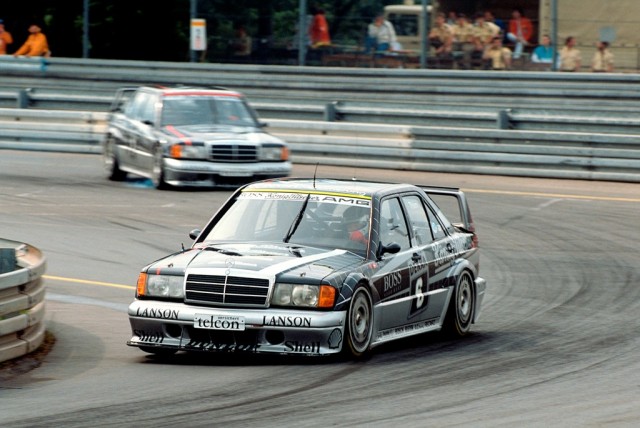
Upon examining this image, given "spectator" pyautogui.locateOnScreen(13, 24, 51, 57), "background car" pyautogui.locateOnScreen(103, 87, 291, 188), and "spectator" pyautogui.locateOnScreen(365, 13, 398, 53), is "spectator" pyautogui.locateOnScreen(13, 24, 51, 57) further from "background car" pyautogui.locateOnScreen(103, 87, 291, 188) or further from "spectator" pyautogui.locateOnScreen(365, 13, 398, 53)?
"spectator" pyautogui.locateOnScreen(365, 13, 398, 53)

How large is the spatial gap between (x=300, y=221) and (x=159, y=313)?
1.50m

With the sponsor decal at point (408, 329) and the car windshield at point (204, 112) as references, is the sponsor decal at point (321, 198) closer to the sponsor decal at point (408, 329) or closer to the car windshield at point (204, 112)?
the sponsor decal at point (408, 329)

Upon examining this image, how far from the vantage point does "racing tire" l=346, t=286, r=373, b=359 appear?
949cm

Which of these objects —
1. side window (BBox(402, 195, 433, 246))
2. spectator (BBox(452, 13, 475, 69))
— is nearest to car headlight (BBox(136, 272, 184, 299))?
side window (BBox(402, 195, 433, 246))

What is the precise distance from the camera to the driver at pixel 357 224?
33.8ft

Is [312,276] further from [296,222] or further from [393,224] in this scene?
[393,224]

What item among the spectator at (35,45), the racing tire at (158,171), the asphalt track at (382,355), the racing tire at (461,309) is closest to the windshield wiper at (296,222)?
the asphalt track at (382,355)

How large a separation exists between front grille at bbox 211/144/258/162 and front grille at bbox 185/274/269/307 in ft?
37.6

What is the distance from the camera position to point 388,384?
28.6ft

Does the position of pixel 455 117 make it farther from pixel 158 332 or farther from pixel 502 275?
pixel 158 332

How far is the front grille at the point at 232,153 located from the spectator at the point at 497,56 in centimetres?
592

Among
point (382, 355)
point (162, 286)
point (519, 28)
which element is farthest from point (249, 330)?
point (519, 28)

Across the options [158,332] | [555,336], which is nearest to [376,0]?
[555,336]

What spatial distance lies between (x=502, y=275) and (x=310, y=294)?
5445 mm
